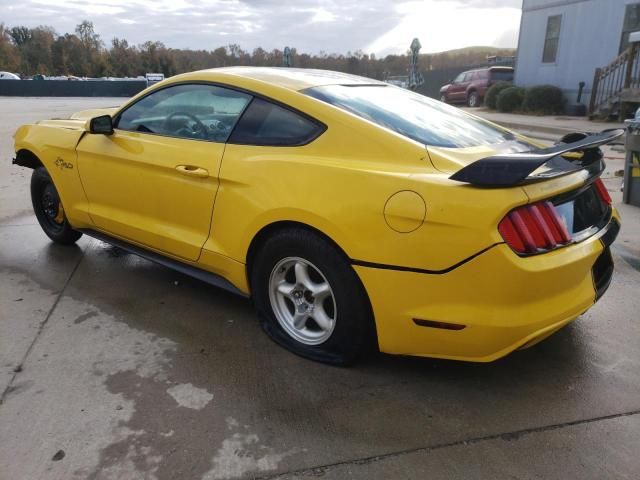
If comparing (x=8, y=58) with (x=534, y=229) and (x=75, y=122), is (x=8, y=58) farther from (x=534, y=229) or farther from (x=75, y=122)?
(x=534, y=229)

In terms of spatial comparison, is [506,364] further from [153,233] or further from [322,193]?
[153,233]

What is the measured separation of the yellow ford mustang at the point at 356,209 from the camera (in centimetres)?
225

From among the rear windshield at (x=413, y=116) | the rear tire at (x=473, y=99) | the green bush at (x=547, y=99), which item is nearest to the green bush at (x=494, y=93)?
the rear tire at (x=473, y=99)

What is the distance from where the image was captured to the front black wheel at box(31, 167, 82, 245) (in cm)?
461

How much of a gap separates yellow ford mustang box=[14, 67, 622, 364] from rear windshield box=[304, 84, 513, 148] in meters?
0.02

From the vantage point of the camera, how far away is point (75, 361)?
2.91 meters

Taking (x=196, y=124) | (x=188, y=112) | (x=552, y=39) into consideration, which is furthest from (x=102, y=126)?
(x=552, y=39)

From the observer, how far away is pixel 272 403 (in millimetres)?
2547

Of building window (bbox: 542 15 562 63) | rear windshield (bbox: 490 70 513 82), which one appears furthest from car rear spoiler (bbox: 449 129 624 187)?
rear windshield (bbox: 490 70 513 82)

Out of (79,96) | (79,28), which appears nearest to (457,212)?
(79,96)

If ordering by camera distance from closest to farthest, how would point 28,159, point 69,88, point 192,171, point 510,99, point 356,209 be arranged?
point 356,209, point 192,171, point 28,159, point 510,99, point 69,88

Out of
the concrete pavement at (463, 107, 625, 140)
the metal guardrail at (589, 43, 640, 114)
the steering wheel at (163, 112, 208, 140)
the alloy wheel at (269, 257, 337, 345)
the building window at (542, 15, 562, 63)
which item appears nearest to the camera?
the alloy wheel at (269, 257, 337, 345)

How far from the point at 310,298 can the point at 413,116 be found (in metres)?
1.18

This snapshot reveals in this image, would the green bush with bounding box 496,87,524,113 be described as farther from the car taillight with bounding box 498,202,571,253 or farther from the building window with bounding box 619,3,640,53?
A: the car taillight with bounding box 498,202,571,253
